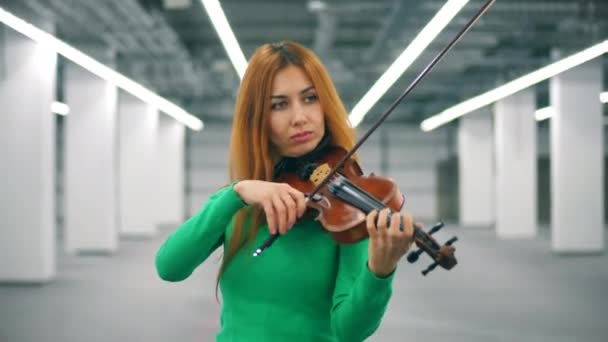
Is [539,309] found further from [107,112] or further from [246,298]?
[107,112]

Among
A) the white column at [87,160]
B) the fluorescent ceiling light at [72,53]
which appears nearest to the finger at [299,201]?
the fluorescent ceiling light at [72,53]

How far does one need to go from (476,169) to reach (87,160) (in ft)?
38.6

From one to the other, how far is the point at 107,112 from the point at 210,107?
33.0 feet

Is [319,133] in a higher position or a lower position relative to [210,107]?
lower

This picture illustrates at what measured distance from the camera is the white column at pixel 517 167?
14219 mm

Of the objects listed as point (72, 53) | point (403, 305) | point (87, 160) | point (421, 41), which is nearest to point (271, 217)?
point (421, 41)

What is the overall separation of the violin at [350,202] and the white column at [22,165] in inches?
279

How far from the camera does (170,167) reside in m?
18.3

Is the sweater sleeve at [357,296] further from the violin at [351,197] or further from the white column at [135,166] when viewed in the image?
the white column at [135,166]

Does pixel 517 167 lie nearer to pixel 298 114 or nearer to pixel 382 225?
pixel 298 114

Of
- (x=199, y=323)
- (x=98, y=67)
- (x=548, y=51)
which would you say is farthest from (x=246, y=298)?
(x=548, y=51)

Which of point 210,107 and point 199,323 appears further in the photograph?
point 210,107

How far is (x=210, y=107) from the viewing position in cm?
2092

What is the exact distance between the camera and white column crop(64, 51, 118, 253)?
35.4ft
